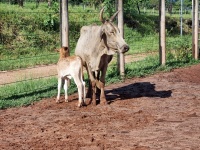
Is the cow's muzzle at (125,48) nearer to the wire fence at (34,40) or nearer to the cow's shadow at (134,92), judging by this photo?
the cow's shadow at (134,92)

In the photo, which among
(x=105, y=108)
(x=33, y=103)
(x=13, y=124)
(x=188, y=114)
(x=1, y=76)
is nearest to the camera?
(x=13, y=124)

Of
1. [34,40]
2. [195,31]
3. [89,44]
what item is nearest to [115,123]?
[89,44]

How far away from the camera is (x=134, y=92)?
9164mm

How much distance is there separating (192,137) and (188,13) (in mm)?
36770

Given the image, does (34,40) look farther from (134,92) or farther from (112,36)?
(112,36)

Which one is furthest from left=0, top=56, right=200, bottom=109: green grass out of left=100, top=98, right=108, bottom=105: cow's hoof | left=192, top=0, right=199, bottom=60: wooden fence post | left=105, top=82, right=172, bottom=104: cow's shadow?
left=100, top=98, right=108, bottom=105: cow's hoof

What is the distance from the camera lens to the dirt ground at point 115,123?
5.50 meters

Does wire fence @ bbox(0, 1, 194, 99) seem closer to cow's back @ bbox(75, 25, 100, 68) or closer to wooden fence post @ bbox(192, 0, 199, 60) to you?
wooden fence post @ bbox(192, 0, 199, 60)

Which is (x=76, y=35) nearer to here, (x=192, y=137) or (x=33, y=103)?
(x=33, y=103)

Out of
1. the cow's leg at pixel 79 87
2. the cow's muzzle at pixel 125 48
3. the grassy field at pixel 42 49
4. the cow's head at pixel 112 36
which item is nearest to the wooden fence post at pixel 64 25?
the grassy field at pixel 42 49

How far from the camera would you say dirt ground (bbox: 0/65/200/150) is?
5496mm

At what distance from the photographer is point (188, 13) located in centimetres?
4106

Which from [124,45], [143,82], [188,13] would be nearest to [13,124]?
[124,45]

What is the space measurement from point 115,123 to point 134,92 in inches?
106
